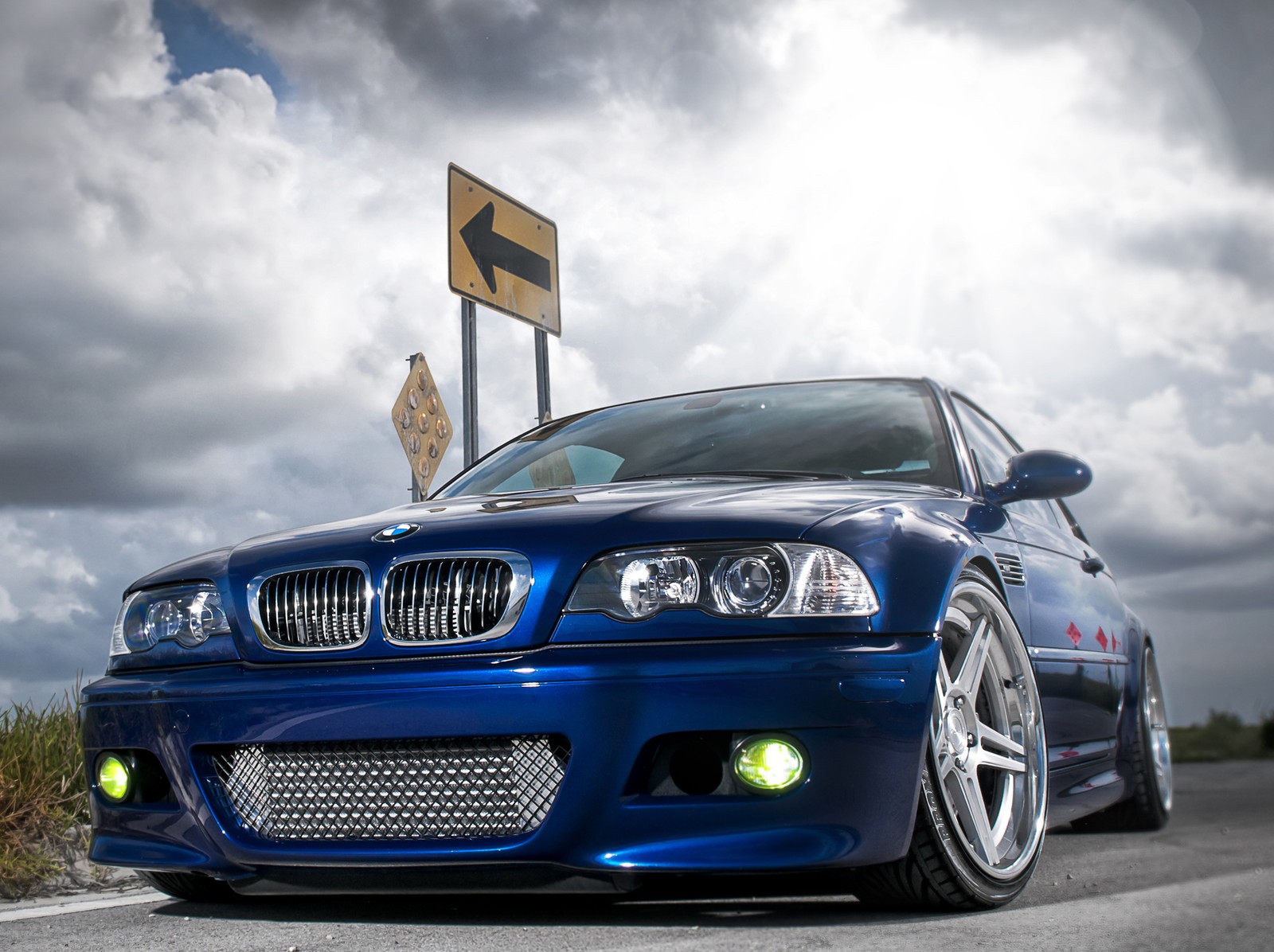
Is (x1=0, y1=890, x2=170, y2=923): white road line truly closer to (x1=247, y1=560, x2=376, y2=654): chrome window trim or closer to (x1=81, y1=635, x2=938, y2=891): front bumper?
(x1=247, y1=560, x2=376, y2=654): chrome window trim

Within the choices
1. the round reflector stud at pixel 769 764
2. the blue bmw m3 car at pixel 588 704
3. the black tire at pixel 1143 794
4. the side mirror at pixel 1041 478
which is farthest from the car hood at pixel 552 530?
the black tire at pixel 1143 794

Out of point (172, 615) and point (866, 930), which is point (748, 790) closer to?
point (866, 930)

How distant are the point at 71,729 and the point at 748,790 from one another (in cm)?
312

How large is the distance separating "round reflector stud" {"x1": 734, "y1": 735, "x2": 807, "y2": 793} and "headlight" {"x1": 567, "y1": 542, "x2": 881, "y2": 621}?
0.24 m

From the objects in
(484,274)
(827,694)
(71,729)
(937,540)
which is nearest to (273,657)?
(827,694)

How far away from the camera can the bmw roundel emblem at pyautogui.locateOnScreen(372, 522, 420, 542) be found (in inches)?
115

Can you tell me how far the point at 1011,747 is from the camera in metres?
3.24

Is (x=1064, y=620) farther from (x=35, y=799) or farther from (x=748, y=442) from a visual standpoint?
(x=35, y=799)

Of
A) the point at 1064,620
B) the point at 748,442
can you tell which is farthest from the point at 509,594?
the point at 1064,620

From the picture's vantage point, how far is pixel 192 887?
338cm

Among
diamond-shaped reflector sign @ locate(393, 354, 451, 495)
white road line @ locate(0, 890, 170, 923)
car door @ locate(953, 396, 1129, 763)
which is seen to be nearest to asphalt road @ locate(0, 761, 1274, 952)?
white road line @ locate(0, 890, 170, 923)

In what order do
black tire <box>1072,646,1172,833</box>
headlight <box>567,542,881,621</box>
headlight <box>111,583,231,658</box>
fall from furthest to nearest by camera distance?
black tire <box>1072,646,1172,833</box>, headlight <box>111,583,231,658</box>, headlight <box>567,542,881,621</box>

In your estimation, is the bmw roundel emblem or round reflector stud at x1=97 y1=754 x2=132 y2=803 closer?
the bmw roundel emblem

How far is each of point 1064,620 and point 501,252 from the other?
14.6ft
